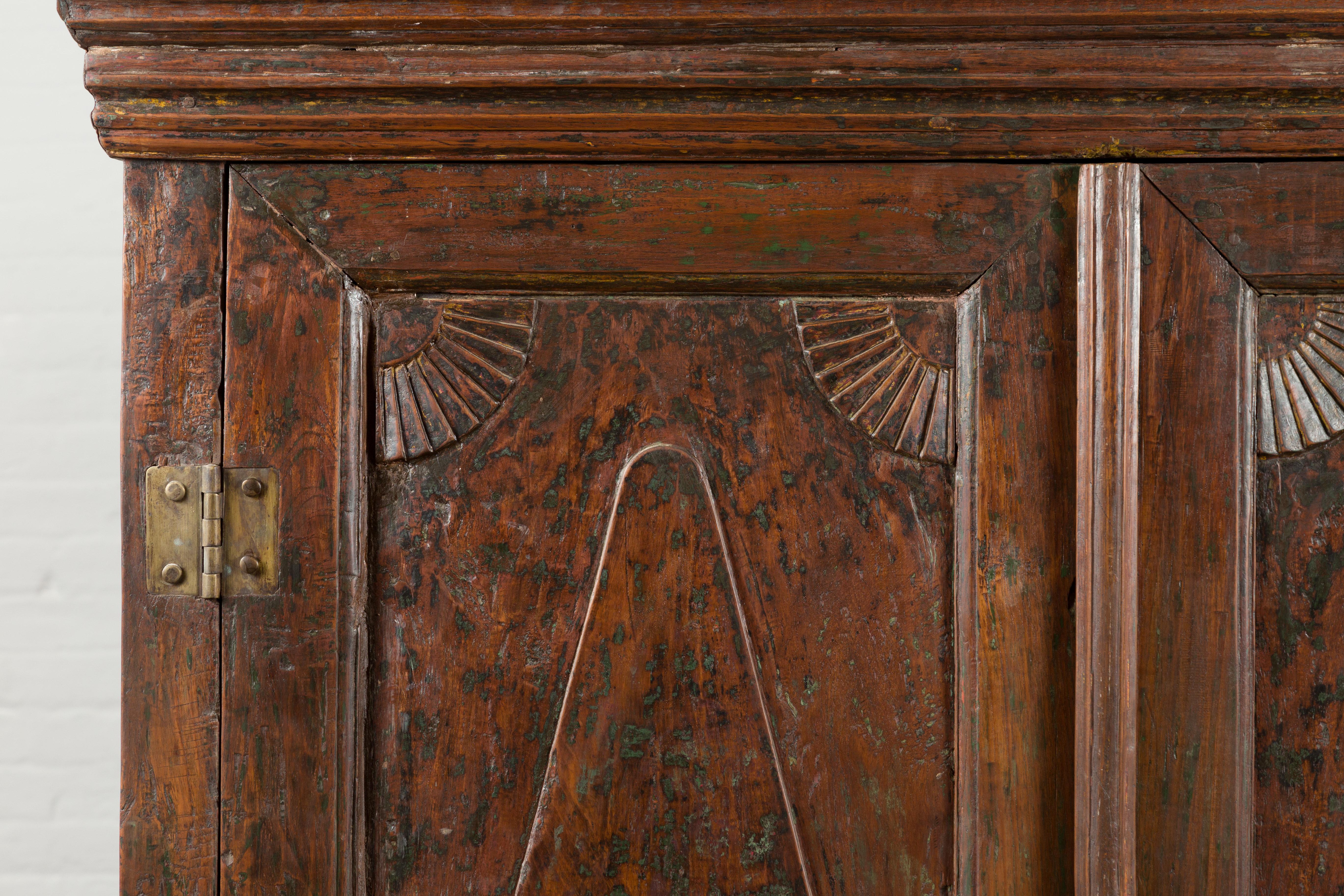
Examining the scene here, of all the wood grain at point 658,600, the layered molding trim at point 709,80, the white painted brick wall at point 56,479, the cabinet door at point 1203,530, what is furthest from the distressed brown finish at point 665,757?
the white painted brick wall at point 56,479

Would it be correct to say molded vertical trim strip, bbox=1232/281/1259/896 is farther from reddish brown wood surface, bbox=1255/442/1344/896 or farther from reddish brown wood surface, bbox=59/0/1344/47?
reddish brown wood surface, bbox=59/0/1344/47

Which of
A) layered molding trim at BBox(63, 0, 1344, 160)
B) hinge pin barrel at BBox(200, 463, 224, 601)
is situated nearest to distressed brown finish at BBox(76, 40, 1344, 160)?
layered molding trim at BBox(63, 0, 1344, 160)

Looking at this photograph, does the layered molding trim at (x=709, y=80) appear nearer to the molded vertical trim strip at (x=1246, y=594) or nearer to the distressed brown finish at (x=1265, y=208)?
the distressed brown finish at (x=1265, y=208)

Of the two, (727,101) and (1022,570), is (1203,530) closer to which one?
(1022,570)

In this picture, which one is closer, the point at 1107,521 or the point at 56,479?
the point at 1107,521

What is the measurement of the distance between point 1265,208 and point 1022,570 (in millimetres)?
330

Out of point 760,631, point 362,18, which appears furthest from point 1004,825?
point 362,18

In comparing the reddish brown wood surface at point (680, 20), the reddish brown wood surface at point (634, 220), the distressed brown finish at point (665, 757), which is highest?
the reddish brown wood surface at point (680, 20)

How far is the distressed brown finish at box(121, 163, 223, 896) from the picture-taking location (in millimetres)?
627

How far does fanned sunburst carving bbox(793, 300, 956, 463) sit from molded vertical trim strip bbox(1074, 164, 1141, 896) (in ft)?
0.34

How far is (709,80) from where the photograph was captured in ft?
2.02

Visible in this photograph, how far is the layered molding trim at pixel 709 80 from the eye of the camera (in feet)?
2.00

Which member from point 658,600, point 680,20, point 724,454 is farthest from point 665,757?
point 680,20

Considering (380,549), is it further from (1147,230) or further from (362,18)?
(1147,230)
